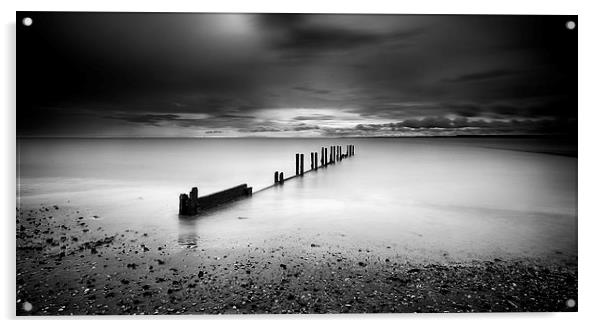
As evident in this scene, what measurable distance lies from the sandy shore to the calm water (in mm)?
225

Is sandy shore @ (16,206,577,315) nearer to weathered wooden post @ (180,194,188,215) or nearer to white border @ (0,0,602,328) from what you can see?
white border @ (0,0,602,328)

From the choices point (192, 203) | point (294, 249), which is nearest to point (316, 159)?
point (192, 203)

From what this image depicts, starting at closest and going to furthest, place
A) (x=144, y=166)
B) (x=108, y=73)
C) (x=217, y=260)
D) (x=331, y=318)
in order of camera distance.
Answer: (x=331, y=318) < (x=217, y=260) < (x=108, y=73) < (x=144, y=166)

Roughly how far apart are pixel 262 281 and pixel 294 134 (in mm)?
1717

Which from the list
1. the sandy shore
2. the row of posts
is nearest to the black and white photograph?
the sandy shore

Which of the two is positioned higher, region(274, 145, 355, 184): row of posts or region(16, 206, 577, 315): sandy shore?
region(274, 145, 355, 184): row of posts

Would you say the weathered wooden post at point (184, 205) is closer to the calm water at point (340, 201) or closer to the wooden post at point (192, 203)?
the wooden post at point (192, 203)

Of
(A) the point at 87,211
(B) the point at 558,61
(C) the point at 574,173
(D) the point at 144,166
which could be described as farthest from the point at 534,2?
(D) the point at 144,166

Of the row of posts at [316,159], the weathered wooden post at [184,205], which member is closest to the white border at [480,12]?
the weathered wooden post at [184,205]

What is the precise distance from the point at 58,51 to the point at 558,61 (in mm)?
4490

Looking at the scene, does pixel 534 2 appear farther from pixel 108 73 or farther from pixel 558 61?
pixel 108 73

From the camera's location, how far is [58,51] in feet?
11.6

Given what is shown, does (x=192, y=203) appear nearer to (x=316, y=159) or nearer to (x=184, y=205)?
(x=184, y=205)

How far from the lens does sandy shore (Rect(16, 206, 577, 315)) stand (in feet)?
10.00
